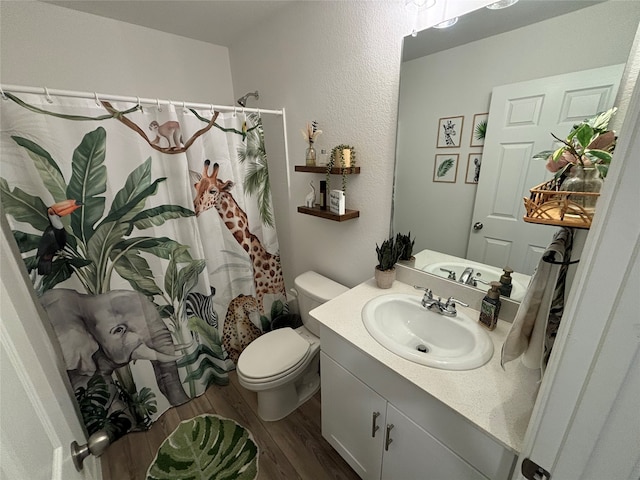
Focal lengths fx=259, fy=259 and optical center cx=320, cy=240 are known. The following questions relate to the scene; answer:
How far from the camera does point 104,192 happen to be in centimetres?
123

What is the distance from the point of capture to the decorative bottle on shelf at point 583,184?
67 cm

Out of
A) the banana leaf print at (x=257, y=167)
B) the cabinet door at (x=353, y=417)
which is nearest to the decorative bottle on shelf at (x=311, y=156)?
the banana leaf print at (x=257, y=167)

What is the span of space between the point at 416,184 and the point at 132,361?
5.90 feet

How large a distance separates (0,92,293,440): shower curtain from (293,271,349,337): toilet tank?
389 millimetres

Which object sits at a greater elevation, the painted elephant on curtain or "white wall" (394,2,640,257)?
"white wall" (394,2,640,257)

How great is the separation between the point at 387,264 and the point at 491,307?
1.53 feet

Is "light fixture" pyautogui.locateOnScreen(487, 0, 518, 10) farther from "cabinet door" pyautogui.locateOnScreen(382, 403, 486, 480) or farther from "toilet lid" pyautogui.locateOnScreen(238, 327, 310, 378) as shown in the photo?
"toilet lid" pyautogui.locateOnScreen(238, 327, 310, 378)

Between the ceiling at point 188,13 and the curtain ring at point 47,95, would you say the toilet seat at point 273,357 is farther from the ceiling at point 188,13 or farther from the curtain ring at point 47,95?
the ceiling at point 188,13

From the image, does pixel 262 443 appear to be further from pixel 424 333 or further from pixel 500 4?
pixel 500 4

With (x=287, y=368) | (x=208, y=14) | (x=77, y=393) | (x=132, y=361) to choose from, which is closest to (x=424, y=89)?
(x=208, y=14)

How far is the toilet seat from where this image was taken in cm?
137

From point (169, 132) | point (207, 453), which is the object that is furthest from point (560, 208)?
point (207, 453)

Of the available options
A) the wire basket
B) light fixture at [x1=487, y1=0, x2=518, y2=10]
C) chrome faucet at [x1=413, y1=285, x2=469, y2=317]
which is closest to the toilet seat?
chrome faucet at [x1=413, y1=285, x2=469, y2=317]

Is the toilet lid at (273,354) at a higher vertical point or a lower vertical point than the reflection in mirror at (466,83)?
lower
